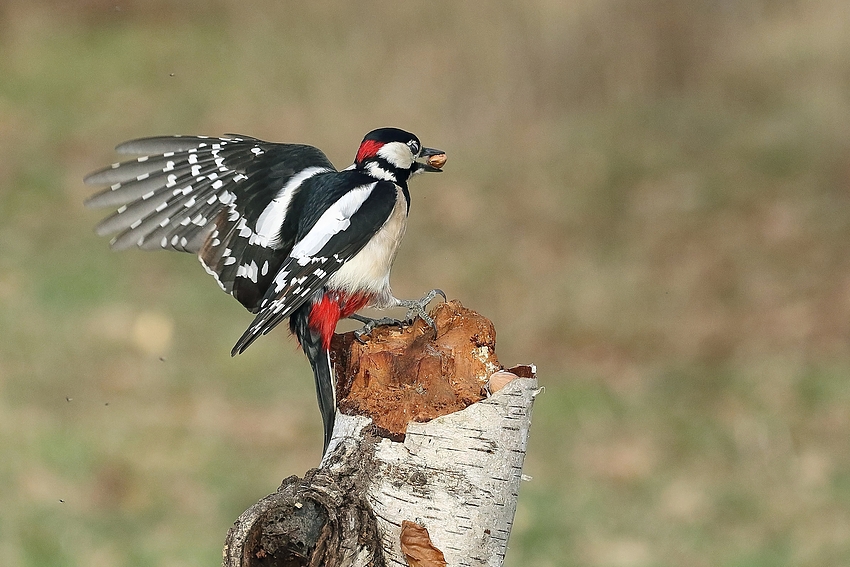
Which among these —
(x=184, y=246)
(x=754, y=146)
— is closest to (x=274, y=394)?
(x=184, y=246)

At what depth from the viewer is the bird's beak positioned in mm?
3537

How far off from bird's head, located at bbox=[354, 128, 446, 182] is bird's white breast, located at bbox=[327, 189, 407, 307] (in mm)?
150

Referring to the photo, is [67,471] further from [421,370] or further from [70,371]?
[421,370]

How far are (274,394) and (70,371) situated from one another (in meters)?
1.38

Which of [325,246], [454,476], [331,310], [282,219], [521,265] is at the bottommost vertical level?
[454,476]

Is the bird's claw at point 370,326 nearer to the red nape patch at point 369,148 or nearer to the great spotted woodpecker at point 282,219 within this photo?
the great spotted woodpecker at point 282,219

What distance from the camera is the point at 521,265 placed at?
9438 millimetres

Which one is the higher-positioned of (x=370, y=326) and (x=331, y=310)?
(x=331, y=310)

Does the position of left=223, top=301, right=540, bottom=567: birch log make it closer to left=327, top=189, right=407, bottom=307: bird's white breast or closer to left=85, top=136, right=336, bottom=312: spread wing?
left=327, top=189, right=407, bottom=307: bird's white breast

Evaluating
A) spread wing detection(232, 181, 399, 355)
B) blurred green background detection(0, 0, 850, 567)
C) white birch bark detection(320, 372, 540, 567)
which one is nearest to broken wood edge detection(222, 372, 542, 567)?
white birch bark detection(320, 372, 540, 567)

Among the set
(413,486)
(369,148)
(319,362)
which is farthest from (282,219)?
(413,486)

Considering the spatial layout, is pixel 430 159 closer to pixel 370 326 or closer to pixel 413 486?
pixel 370 326

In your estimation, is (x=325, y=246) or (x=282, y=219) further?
(x=282, y=219)

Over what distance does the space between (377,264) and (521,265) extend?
629cm
